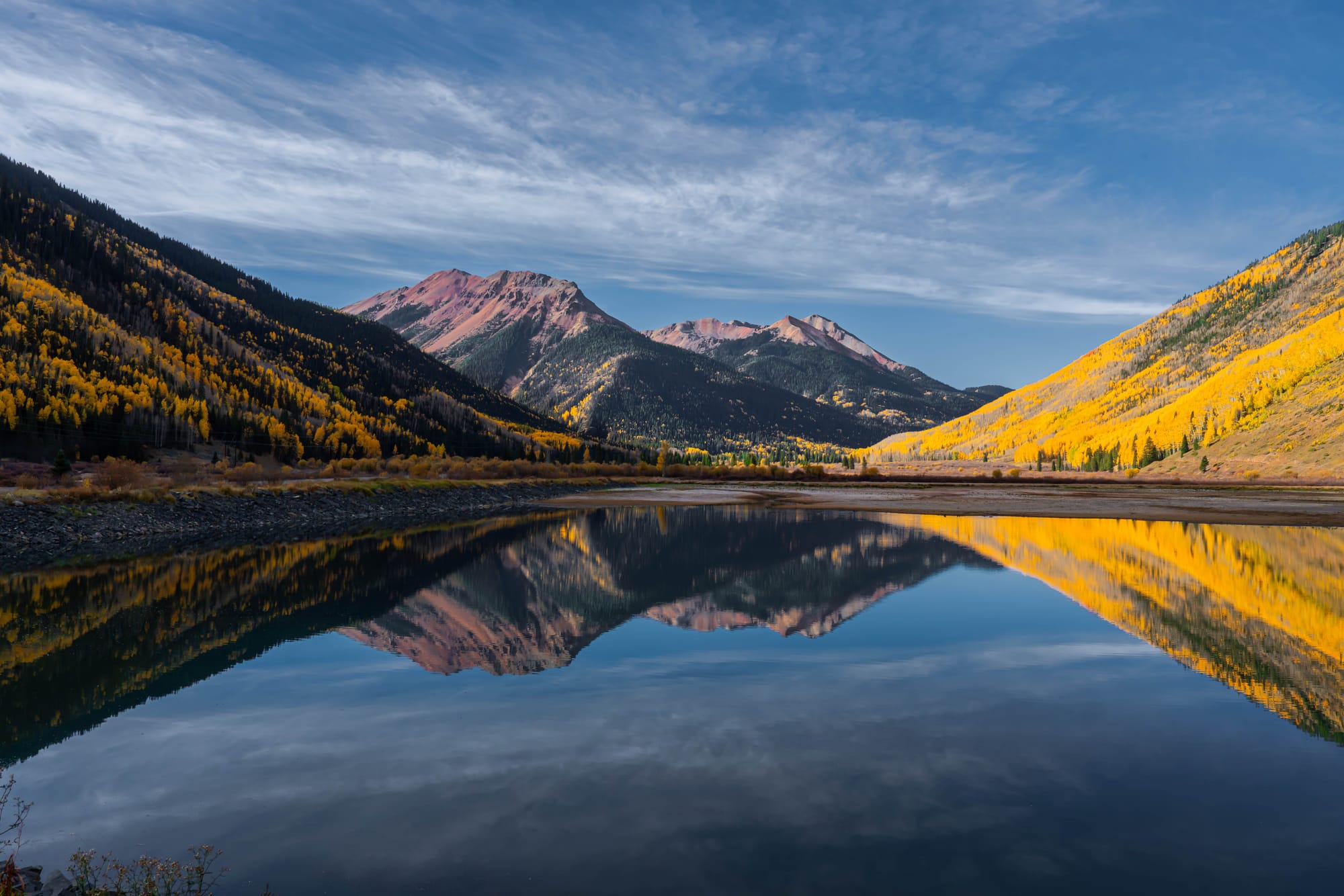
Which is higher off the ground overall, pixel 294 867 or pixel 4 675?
pixel 294 867

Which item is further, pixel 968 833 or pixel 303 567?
pixel 303 567

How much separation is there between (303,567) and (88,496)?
2544 centimetres

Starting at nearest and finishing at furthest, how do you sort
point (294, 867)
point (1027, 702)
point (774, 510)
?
point (294, 867) < point (1027, 702) < point (774, 510)

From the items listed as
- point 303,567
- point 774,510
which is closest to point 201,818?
point 303,567

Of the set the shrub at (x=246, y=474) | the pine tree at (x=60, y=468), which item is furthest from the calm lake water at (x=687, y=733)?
the shrub at (x=246, y=474)

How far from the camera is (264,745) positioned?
12.0m

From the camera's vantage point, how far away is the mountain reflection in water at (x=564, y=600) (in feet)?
52.3

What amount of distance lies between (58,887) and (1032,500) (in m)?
108

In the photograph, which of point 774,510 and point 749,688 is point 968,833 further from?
point 774,510

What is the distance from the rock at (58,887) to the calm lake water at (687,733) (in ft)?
3.87

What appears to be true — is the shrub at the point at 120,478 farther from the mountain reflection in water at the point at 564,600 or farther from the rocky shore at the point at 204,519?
the mountain reflection in water at the point at 564,600

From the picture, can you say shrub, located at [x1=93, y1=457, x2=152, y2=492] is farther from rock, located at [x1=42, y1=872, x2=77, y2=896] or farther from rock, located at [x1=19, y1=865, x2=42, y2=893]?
rock, located at [x1=42, y1=872, x2=77, y2=896]

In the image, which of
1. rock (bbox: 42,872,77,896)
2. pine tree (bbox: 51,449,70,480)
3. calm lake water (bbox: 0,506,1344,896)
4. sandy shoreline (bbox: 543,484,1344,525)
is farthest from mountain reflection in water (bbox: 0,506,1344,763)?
pine tree (bbox: 51,449,70,480)

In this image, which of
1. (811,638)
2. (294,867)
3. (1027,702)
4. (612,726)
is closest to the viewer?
(294,867)
